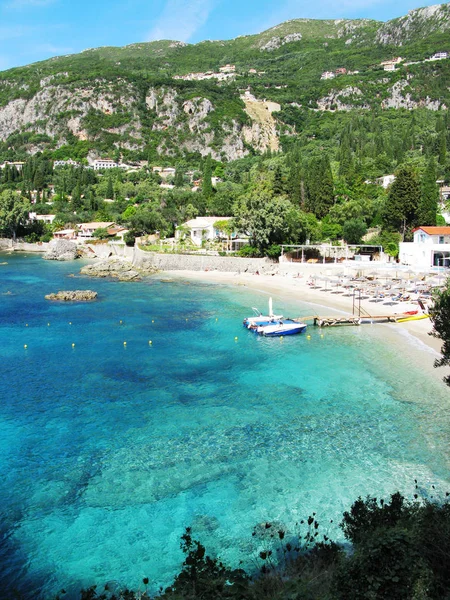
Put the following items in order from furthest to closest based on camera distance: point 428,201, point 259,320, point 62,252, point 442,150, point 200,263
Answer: point 442,150 < point 62,252 < point 200,263 < point 428,201 < point 259,320

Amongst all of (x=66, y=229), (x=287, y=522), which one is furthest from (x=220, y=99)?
(x=287, y=522)

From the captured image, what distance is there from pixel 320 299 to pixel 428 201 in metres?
21.4

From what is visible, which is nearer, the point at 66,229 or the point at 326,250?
the point at 326,250

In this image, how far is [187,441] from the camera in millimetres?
15938

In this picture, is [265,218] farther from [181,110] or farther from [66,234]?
[181,110]

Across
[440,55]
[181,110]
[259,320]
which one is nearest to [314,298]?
[259,320]

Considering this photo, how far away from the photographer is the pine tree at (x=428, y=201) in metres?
51.7

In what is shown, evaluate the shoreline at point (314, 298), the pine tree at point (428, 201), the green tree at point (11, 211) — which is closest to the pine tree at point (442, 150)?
the pine tree at point (428, 201)

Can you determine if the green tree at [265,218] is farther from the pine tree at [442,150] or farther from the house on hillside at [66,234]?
the house on hillside at [66,234]

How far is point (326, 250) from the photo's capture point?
53375 mm

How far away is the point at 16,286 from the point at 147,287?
14.1 m

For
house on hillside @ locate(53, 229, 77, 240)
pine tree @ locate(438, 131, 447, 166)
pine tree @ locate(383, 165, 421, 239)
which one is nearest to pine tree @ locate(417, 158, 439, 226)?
pine tree @ locate(383, 165, 421, 239)

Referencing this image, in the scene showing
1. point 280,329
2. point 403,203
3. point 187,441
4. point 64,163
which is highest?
point 64,163

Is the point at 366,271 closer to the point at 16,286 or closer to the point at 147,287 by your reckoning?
the point at 147,287
